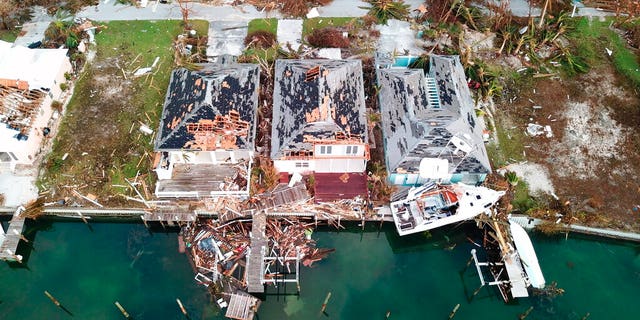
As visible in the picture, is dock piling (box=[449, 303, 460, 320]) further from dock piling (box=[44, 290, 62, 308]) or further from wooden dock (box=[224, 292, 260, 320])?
dock piling (box=[44, 290, 62, 308])

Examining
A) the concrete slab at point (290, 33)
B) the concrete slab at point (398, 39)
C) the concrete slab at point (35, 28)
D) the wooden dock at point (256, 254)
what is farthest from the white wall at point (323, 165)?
the concrete slab at point (35, 28)

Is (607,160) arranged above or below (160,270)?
above

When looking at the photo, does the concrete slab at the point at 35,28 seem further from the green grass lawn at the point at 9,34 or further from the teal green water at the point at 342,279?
the teal green water at the point at 342,279

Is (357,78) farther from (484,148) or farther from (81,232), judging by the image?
(81,232)

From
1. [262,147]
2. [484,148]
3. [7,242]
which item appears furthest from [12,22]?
[484,148]

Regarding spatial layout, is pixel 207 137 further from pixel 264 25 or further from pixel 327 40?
pixel 264 25
